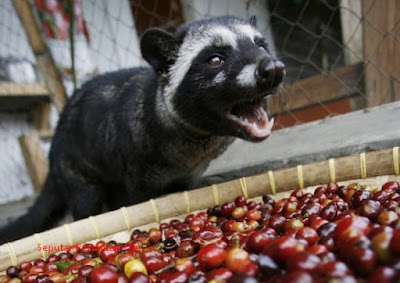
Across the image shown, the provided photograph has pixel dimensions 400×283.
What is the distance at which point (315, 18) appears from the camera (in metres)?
3.14

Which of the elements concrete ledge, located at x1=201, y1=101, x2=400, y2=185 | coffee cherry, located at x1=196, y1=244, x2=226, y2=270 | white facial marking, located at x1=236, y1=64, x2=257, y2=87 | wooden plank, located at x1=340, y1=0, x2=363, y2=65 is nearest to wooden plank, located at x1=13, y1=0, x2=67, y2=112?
concrete ledge, located at x1=201, y1=101, x2=400, y2=185

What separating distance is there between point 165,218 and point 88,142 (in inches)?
37.3

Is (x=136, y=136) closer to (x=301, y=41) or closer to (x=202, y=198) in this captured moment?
(x=202, y=198)

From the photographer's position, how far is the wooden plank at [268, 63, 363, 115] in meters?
2.94

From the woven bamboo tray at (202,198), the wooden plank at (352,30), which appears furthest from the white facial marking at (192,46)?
the wooden plank at (352,30)

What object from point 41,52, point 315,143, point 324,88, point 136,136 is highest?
point 41,52

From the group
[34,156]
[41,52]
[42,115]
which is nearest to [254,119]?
[41,52]

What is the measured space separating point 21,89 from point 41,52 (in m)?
0.88

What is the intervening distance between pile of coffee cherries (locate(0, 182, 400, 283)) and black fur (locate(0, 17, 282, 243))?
16.4 inches

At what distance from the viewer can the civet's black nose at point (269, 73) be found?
1.38 metres

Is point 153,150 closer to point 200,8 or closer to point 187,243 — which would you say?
point 187,243

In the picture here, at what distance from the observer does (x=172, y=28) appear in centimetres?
457

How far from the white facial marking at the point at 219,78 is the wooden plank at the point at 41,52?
2054mm

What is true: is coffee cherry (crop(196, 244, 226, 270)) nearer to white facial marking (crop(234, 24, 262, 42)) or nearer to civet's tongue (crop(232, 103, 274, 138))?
civet's tongue (crop(232, 103, 274, 138))
